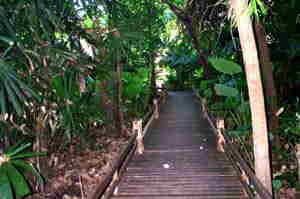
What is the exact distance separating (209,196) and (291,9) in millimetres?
4357

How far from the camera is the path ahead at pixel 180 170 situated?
4078mm

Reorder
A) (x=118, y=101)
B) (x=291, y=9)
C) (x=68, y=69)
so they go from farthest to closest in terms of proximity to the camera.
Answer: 1. (x=118, y=101)
2. (x=291, y=9)
3. (x=68, y=69)

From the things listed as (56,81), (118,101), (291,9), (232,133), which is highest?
(291,9)

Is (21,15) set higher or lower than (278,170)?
higher

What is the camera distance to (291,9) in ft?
20.6

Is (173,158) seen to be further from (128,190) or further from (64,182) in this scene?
(64,182)

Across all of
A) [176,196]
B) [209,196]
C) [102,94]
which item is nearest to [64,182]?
[176,196]

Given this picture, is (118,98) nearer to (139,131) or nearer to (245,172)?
(139,131)

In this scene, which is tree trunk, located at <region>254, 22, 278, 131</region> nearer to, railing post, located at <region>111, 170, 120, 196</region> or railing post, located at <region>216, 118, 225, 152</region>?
railing post, located at <region>216, 118, 225, 152</region>

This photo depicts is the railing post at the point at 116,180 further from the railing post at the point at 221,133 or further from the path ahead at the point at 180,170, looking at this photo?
the railing post at the point at 221,133

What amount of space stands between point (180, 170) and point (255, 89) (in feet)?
7.69

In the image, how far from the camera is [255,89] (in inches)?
120

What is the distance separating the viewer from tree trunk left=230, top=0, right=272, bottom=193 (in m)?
2.94

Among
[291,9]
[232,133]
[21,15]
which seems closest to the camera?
[21,15]
